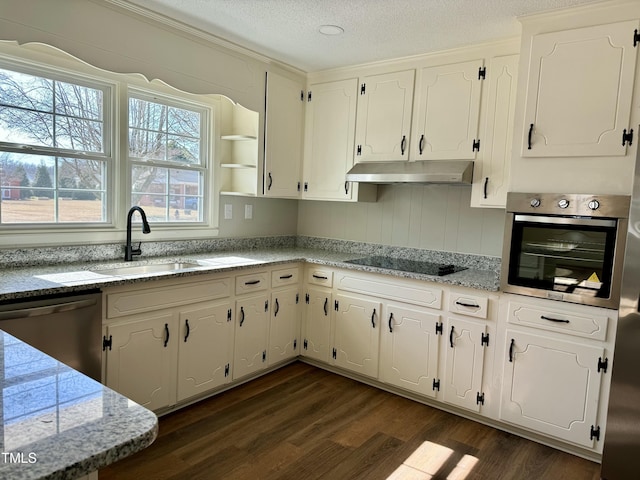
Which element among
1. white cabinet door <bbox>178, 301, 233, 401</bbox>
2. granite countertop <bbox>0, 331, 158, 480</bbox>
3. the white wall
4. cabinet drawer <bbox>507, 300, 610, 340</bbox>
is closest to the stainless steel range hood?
the white wall

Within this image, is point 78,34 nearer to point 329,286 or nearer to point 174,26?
point 174,26

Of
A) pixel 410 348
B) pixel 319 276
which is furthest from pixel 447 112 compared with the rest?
Result: pixel 410 348

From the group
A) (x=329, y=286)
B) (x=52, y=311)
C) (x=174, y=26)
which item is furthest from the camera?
(x=329, y=286)

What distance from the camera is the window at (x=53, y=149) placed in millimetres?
2504

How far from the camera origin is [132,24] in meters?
2.61

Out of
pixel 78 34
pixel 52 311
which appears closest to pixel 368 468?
pixel 52 311

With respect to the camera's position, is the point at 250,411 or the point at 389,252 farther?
the point at 389,252

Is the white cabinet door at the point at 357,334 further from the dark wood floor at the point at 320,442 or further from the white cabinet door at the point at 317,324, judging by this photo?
the dark wood floor at the point at 320,442

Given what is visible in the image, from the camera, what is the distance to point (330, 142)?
3.71m

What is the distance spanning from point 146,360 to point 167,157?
4.94 ft

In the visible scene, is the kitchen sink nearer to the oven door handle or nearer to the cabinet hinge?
the oven door handle

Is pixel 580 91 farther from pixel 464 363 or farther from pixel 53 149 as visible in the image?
pixel 53 149

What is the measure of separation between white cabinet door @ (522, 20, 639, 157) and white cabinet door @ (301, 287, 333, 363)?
1.74 m

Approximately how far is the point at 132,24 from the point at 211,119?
3.28ft
